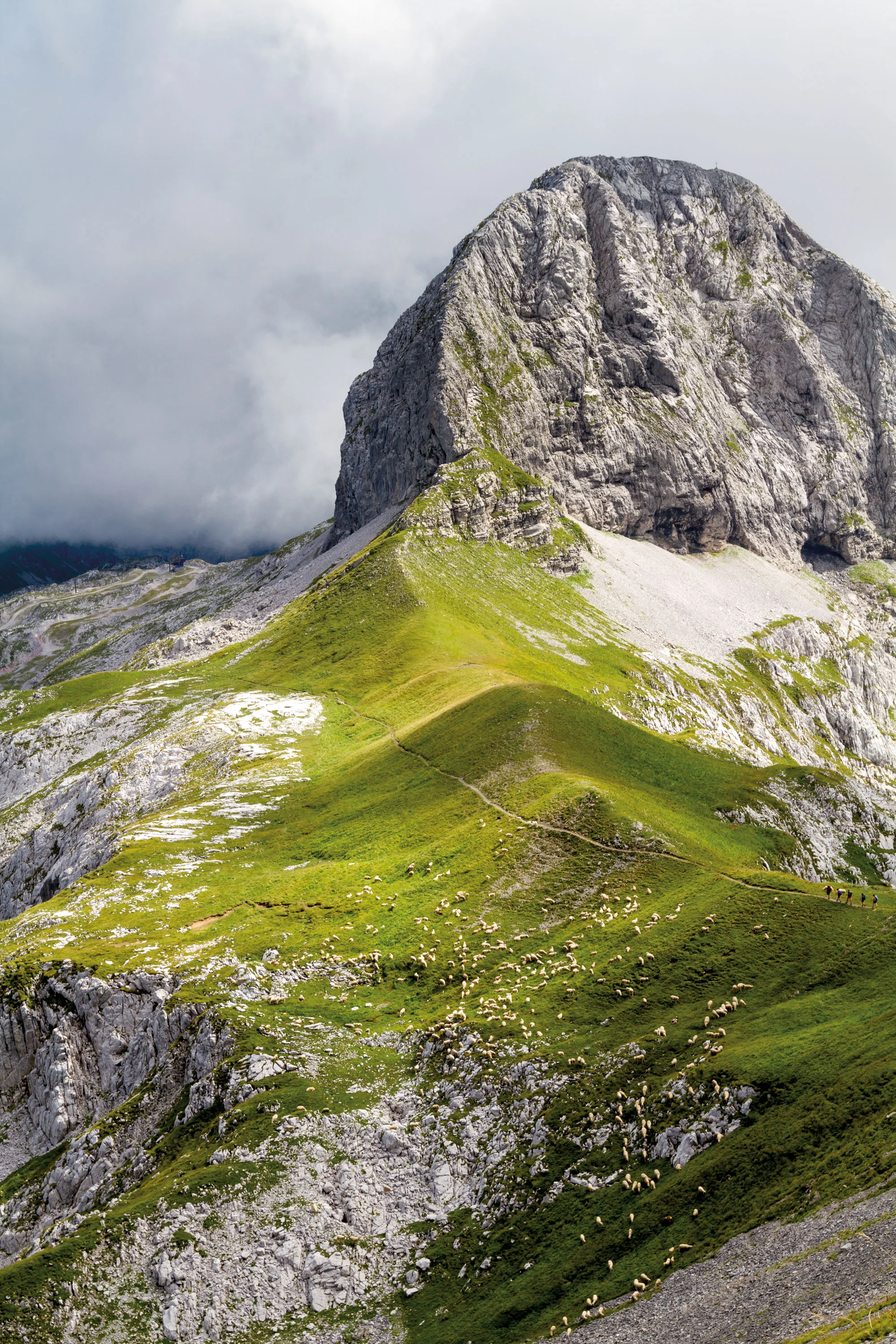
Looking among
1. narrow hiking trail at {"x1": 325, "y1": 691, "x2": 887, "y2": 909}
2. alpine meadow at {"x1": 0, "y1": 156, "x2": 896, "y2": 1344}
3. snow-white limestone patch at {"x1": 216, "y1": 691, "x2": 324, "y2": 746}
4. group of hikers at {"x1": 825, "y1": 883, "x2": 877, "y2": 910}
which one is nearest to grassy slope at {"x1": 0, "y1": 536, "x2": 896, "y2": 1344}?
alpine meadow at {"x1": 0, "y1": 156, "x2": 896, "y2": 1344}

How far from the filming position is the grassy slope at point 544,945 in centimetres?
2731

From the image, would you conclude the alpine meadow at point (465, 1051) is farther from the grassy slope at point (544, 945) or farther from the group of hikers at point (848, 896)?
the group of hikers at point (848, 896)

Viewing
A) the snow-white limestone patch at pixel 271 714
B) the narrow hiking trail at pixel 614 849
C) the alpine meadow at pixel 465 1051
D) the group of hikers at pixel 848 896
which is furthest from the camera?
the snow-white limestone patch at pixel 271 714

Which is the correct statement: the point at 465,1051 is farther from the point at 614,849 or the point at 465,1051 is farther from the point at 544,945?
the point at 614,849

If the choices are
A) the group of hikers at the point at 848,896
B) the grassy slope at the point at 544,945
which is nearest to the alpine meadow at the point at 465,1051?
the grassy slope at the point at 544,945

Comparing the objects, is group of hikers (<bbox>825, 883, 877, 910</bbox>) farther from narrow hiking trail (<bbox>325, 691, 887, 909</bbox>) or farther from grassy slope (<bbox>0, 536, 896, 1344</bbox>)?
grassy slope (<bbox>0, 536, 896, 1344</bbox>)

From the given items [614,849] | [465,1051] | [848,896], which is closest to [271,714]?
[614,849]

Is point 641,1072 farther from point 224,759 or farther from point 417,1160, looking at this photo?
point 224,759

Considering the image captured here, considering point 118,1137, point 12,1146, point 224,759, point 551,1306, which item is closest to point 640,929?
point 551,1306

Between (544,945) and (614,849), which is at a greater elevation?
(614,849)

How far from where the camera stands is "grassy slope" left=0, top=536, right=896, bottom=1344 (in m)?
27.3

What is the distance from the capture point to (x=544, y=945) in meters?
45.2

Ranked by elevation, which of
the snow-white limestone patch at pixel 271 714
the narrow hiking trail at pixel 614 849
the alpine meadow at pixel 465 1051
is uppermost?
the snow-white limestone patch at pixel 271 714

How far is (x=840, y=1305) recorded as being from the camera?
19.2m
